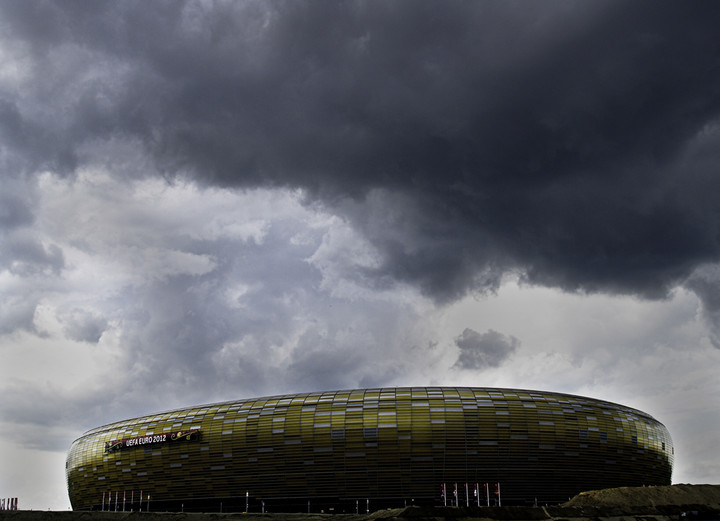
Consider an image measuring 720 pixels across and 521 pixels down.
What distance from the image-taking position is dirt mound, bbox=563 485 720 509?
6031 cm

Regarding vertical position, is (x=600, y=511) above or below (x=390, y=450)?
below

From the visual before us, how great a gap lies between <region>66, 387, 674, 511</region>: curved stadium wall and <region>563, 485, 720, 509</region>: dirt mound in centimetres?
3374

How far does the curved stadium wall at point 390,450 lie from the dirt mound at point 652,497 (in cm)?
3374

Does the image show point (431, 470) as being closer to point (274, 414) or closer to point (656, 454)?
point (274, 414)

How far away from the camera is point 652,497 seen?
6153cm

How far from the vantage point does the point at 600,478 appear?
10250 cm

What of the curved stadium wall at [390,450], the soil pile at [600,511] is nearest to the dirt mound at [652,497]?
the soil pile at [600,511]

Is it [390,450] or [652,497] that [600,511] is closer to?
[652,497]

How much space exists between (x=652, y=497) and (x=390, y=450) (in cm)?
4428

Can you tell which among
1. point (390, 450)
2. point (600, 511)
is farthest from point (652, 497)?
point (390, 450)

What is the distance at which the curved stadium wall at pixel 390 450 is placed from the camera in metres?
97.4

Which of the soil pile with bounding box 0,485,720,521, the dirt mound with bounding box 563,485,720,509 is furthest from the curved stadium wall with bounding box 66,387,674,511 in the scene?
the dirt mound with bounding box 563,485,720,509

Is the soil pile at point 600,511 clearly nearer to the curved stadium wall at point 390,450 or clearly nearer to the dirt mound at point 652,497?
the dirt mound at point 652,497

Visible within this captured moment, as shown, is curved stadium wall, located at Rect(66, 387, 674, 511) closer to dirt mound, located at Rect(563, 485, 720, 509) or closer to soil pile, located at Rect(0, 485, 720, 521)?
soil pile, located at Rect(0, 485, 720, 521)
